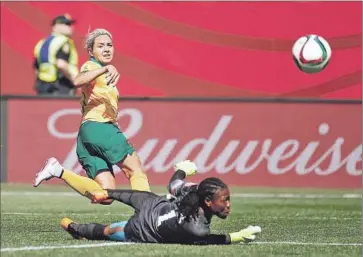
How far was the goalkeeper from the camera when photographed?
367 inches

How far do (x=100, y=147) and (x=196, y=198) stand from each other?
6.09ft

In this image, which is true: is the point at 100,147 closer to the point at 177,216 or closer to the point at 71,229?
the point at 71,229

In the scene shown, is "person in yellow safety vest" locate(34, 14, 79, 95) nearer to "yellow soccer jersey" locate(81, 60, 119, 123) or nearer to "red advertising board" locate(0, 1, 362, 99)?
"red advertising board" locate(0, 1, 362, 99)

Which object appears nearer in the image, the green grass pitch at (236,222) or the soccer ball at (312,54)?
the green grass pitch at (236,222)

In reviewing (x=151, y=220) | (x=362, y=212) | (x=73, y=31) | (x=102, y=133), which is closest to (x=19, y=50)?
(x=73, y=31)

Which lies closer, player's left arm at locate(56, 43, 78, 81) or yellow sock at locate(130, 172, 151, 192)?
yellow sock at locate(130, 172, 151, 192)

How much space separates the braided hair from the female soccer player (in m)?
1.44

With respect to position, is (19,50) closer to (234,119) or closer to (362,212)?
(234,119)

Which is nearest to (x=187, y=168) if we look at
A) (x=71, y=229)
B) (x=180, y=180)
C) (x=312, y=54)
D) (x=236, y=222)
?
(x=180, y=180)

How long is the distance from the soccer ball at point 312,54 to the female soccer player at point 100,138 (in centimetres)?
392

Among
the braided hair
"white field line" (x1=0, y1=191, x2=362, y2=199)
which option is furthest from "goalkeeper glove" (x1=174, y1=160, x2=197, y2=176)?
"white field line" (x1=0, y1=191, x2=362, y2=199)

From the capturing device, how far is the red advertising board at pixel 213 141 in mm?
18672

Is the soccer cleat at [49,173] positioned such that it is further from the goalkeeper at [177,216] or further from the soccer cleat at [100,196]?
the goalkeeper at [177,216]

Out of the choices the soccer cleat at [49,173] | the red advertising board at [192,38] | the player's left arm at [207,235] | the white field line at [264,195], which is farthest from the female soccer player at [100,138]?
the red advertising board at [192,38]
